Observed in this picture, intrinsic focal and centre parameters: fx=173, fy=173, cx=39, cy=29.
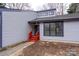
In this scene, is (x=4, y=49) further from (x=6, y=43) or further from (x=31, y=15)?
(x=31, y=15)

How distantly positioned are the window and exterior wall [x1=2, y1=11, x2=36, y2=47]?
6.97ft

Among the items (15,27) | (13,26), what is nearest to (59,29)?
(15,27)

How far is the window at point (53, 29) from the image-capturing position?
57.7 ft

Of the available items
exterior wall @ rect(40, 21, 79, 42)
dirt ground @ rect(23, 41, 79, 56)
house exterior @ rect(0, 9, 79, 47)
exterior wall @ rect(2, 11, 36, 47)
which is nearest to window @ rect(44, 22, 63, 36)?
house exterior @ rect(0, 9, 79, 47)

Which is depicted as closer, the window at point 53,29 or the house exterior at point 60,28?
the house exterior at point 60,28

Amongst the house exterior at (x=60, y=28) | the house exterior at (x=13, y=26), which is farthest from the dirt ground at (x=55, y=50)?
the house exterior at (x=13, y=26)

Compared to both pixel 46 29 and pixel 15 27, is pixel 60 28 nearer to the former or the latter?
pixel 46 29

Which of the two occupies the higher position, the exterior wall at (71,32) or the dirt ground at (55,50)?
the exterior wall at (71,32)

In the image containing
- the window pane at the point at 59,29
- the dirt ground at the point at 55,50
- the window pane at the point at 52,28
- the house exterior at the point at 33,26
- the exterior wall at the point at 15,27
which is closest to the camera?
the dirt ground at the point at 55,50

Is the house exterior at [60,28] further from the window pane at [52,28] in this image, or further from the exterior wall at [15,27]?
the exterior wall at [15,27]

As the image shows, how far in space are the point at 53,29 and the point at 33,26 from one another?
290 cm

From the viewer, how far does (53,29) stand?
18.3 metres

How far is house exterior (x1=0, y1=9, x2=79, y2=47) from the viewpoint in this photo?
16.5 m

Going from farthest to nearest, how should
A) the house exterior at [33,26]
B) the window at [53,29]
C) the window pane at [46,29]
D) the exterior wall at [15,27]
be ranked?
the window pane at [46,29] → the window at [53,29] → the exterior wall at [15,27] → the house exterior at [33,26]
